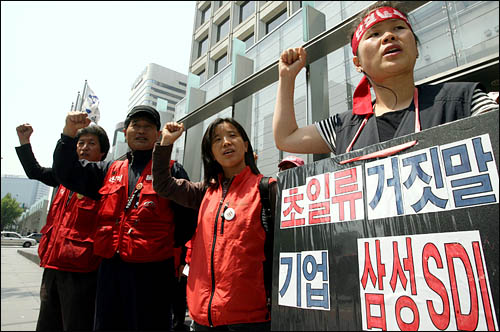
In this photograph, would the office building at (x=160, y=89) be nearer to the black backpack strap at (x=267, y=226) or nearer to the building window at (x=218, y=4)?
the black backpack strap at (x=267, y=226)

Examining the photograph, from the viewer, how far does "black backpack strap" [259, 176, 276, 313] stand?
3.82ft

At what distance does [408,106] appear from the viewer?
986 mm

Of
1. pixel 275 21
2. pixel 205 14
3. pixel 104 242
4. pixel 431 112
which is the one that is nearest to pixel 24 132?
pixel 104 242

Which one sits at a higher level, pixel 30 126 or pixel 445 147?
pixel 30 126

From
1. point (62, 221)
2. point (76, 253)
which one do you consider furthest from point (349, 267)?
point (62, 221)

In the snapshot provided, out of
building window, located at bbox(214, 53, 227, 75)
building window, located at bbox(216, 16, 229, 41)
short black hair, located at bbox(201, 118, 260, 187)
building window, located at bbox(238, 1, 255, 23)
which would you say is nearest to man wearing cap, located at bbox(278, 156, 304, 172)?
short black hair, located at bbox(201, 118, 260, 187)

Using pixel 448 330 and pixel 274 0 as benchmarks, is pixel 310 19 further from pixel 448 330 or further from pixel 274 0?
pixel 274 0

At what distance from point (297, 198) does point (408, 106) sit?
19.9 inches

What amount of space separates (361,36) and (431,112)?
1.35 feet

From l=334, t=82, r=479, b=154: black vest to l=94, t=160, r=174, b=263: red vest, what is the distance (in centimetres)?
104

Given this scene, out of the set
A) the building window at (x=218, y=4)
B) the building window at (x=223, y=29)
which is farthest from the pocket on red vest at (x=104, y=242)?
the building window at (x=218, y=4)

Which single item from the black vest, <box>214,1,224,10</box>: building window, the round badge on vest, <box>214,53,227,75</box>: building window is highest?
<box>214,1,224,10</box>: building window

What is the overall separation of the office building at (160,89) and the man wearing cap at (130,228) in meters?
1.94

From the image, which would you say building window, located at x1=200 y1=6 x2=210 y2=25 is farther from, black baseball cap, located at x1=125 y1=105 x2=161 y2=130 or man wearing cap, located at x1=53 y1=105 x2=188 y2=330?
man wearing cap, located at x1=53 y1=105 x2=188 y2=330
